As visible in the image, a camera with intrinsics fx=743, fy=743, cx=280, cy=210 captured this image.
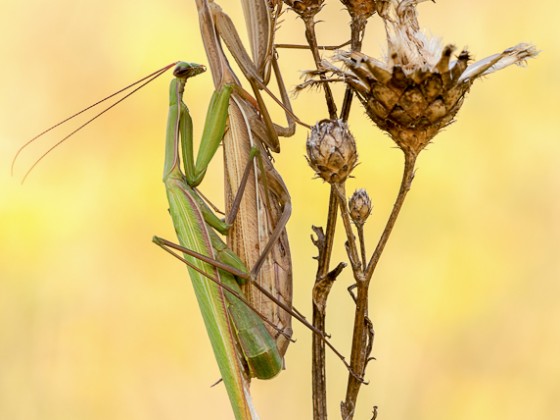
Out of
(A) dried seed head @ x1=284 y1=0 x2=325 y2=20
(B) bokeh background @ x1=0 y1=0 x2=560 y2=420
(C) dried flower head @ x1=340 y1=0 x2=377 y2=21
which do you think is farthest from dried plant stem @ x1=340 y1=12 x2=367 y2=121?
(B) bokeh background @ x1=0 y1=0 x2=560 y2=420

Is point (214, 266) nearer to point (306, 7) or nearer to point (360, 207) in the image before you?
point (360, 207)

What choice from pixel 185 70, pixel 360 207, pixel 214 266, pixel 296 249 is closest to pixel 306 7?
pixel 185 70

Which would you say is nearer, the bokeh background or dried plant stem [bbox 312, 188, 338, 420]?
dried plant stem [bbox 312, 188, 338, 420]

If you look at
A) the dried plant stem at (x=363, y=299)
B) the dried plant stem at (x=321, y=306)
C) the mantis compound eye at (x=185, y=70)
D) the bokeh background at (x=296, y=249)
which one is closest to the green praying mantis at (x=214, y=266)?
the mantis compound eye at (x=185, y=70)

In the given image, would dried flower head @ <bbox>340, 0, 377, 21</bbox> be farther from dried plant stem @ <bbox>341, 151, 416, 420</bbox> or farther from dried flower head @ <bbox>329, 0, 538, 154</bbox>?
dried plant stem @ <bbox>341, 151, 416, 420</bbox>

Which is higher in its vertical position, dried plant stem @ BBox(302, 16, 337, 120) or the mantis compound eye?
the mantis compound eye
